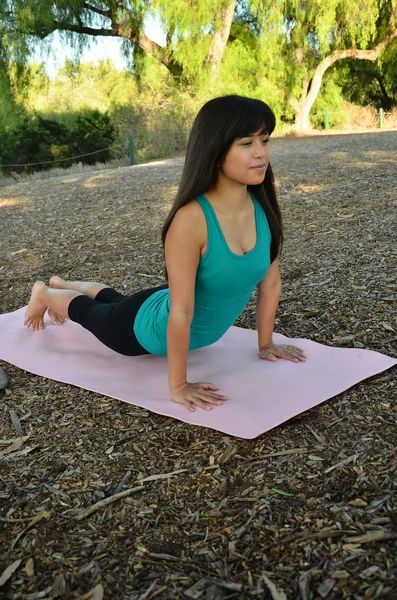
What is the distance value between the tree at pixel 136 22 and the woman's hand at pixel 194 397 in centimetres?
1340

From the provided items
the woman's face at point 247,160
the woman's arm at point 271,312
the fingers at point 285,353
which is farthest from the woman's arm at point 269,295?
the woman's face at point 247,160

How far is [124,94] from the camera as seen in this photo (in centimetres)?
1783

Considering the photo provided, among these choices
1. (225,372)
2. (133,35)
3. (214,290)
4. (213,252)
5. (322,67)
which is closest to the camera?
(213,252)

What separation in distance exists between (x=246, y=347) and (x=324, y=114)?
17993mm

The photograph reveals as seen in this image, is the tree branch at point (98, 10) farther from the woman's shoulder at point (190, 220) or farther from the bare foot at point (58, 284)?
the woman's shoulder at point (190, 220)

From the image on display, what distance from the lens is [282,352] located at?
241cm

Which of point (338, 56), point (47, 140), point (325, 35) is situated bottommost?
point (47, 140)

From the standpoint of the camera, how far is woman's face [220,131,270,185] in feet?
6.35

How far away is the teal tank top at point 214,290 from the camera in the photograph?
204cm

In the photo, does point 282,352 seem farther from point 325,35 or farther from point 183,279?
point 325,35

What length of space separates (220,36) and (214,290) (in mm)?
14599

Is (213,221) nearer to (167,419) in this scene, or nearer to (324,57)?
(167,419)

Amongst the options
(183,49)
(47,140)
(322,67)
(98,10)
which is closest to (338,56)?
(322,67)

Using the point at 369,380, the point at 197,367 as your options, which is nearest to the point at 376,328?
the point at 369,380
